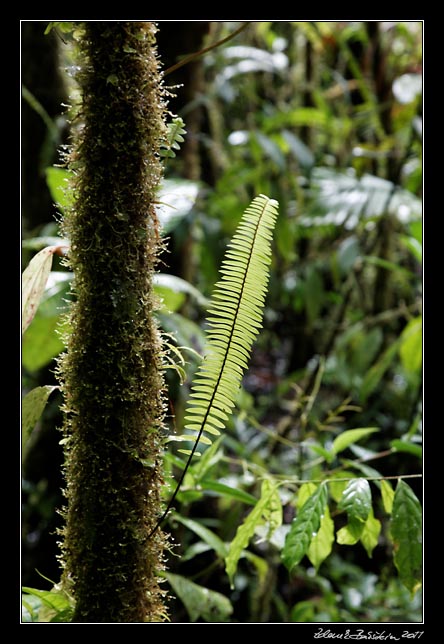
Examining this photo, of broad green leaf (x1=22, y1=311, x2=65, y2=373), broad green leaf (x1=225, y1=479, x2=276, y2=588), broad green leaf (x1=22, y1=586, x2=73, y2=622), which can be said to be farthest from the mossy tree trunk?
broad green leaf (x1=22, y1=311, x2=65, y2=373)

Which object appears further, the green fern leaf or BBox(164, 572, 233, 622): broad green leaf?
BBox(164, 572, 233, 622): broad green leaf

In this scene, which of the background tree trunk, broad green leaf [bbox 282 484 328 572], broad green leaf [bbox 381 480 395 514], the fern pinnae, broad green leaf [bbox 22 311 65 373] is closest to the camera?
the fern pinnae

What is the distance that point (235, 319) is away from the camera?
67 centimetres

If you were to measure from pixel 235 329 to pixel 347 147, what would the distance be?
2375mm

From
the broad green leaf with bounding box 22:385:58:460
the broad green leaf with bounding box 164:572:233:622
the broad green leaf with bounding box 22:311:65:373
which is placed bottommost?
the broad green leaf with bounding box 164:572:233:622

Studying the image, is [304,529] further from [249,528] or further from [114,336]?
[114,336]

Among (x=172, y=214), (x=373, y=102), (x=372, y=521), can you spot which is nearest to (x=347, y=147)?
(x=373, y=102)

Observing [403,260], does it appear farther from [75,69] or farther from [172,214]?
[75,69]

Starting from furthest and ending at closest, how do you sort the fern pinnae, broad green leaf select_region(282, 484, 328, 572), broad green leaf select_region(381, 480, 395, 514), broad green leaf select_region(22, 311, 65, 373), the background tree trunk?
the background tree trunk
broad green leaf select_region(22, 311, 65, 373)
broad green leaf select_region(381, 480, 395, 514)
broad green leaf select_region(282, 484, 328, 572)
the fern pinnae

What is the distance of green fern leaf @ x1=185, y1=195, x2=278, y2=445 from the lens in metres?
0.66

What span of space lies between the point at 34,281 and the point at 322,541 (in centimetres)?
54

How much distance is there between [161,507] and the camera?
738mm

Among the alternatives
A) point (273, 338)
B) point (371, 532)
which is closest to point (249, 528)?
point (371, 532)

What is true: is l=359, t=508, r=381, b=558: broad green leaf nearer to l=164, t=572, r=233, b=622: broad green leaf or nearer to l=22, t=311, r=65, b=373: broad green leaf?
l=164, t=572, r=233, b=622: broad green leaf
